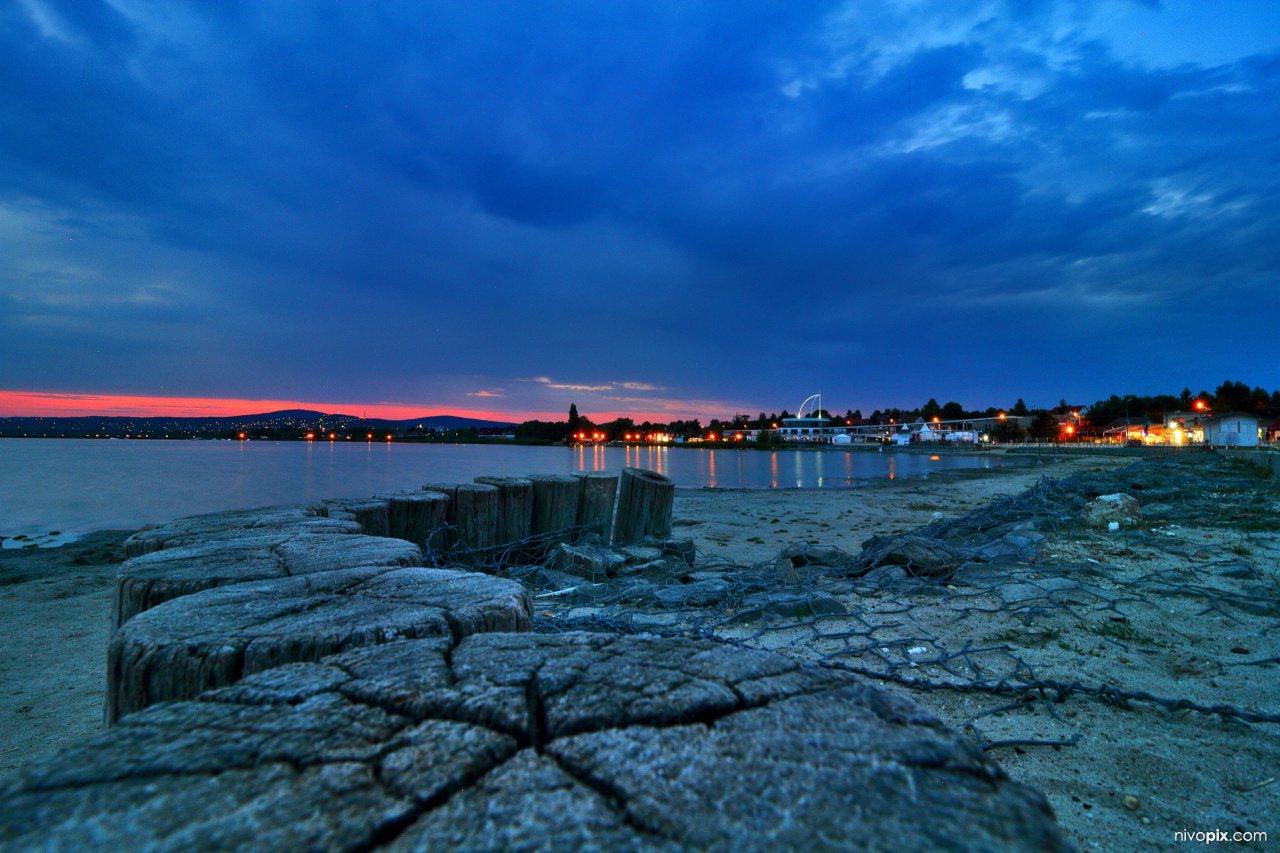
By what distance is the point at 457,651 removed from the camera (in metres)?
1.23

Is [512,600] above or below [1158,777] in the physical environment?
above

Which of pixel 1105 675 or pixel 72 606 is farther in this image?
pixel 72 606

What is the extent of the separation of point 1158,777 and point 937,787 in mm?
2582

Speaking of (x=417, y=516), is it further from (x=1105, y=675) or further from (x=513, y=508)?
(x=1105, y=675)

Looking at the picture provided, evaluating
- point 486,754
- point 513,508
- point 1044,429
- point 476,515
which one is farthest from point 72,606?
point 1044,429

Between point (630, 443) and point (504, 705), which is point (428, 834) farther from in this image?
point (630, 443)

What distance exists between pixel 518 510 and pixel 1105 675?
5.29m

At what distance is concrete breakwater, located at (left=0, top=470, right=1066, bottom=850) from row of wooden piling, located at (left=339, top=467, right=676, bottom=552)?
3717mm

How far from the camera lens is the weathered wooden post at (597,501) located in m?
7.32

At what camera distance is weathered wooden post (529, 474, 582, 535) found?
22.2 feet

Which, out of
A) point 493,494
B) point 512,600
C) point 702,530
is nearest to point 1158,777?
point 512,600

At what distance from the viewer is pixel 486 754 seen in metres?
0.85

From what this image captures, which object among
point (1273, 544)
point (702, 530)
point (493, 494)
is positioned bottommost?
point (702, 530)

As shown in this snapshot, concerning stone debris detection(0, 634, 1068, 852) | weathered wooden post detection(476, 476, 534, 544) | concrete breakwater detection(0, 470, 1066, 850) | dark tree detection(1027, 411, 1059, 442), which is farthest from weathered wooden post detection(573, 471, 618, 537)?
dark tree detection(1027, 411, 1059, 442)
